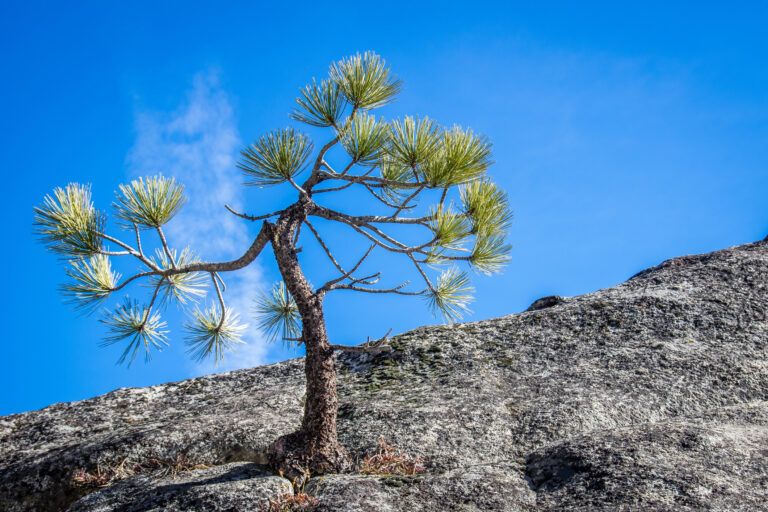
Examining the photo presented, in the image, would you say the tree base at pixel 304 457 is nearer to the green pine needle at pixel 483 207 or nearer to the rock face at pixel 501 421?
the rock face at pixel 501 421

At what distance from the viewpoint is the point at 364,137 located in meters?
5.70

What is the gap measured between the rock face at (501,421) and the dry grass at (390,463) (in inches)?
4.6

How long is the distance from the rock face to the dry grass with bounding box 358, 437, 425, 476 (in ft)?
0.38

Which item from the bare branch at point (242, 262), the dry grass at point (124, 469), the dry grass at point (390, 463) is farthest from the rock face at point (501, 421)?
the bare branch at point (242, 262)

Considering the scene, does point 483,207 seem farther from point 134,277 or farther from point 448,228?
point 134,277

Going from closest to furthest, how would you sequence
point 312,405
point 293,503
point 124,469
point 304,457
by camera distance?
point 293,503 → point 304,457 → point 312,405 → point 124,469

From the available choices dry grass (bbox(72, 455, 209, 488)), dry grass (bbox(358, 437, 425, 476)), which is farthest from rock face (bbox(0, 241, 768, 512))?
dry grass (bbox(358, 437, 425, 476))

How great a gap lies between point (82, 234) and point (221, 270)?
1248mm

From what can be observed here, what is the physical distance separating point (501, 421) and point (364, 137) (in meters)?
2.48

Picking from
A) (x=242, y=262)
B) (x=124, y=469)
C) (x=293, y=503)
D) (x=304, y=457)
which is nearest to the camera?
(x=293, y=503)

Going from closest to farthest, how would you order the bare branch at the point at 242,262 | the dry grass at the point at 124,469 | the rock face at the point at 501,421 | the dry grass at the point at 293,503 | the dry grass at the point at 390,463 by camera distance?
the dry grass at the point at 293,503
the rock face at the point at 501,421
the dry grass at the point at 390,463
the dry grass at the point at 124,469
the bare branch at the point at 242,262

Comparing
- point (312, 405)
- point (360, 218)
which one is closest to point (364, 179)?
point (360, 218)

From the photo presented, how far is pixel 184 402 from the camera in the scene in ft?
22.4

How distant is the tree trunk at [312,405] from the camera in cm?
477
